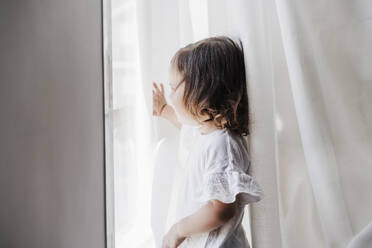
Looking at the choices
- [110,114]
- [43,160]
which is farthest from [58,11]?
[43,160]

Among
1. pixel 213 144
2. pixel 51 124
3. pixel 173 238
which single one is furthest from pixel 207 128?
pixel 51 124

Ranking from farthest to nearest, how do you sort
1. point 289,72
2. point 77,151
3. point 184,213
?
1. point 77,151
2. point 184,213
3. point 289,72

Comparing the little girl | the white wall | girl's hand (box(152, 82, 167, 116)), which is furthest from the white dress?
the white wall

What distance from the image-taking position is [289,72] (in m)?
0.62

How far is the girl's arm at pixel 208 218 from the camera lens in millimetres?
669

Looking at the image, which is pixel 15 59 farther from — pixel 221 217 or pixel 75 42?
pixel 221 217

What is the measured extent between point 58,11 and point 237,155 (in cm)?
100

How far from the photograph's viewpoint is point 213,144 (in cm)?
70

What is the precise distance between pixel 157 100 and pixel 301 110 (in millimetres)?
414

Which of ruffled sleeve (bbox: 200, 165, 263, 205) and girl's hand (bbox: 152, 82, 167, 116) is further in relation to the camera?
girl's hand (bbox: 152, 82, 167, 116)

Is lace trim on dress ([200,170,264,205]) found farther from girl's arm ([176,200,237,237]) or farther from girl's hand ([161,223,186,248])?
girl's hand ([161,223,186,248])

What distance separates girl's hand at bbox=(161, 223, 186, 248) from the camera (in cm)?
77

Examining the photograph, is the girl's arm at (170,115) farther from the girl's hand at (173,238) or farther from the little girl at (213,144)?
the girl's hand at (173,238)

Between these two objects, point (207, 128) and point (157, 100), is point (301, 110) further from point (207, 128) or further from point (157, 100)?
point (157, 100)
